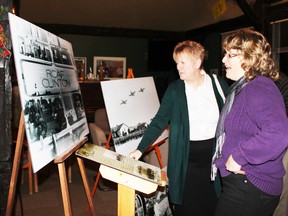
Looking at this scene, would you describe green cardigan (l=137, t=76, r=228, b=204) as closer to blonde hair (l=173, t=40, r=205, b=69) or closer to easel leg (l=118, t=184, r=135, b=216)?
blonde hair (l=173, t=40, r=205, b=69)

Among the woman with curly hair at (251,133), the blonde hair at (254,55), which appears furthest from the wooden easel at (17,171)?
the blonde hair at (254,55)

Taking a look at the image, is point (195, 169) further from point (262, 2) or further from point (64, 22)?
point (64, 22)

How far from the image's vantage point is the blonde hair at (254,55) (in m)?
1.29

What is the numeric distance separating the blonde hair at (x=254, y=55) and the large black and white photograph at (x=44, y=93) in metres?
0.99

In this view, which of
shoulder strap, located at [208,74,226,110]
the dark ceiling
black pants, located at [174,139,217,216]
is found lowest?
black pants, located at [174,139,217,216]

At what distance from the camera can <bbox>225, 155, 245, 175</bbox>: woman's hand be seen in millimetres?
1232

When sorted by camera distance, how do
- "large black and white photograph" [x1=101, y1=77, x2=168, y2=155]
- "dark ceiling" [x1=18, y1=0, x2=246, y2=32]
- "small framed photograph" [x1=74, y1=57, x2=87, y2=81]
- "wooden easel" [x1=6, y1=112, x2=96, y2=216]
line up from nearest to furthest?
"wooden easel" [x1=6, y1=112, x2=96, y2=216]
"large black and white photograph" [x1=101, y1=77, x2=168, y2=155]
"dark ceiling" [x1=18, y1=0, x2=246, y2=32]
"small framed photograph" [x1=74, y1=57, x2=87, y2=81]

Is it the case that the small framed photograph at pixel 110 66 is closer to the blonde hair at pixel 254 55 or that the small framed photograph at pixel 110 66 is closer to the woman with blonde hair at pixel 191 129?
the woman with blonde hair at pixel 191 129

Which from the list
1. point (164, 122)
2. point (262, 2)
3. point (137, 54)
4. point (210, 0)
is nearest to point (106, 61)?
point (137, 54)

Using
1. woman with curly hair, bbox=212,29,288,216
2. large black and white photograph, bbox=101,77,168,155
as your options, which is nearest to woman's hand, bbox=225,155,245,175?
woman with curly hair, bbox=212,29,288,216

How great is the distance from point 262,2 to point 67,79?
3.77 meters

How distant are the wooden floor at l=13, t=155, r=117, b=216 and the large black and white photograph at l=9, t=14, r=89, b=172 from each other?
3.48 feet

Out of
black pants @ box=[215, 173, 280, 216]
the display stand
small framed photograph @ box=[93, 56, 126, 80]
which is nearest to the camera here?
black pants @ box=[215, 173, 280, 216]

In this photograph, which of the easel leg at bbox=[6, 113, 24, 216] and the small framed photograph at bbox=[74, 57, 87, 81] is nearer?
the easel leg at bbox=[6, 113, 24, 216]
